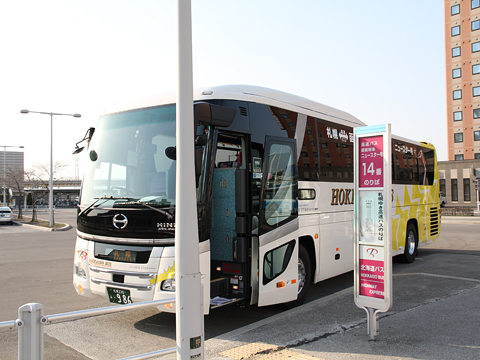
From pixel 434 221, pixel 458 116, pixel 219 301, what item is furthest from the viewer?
pixel 458 116

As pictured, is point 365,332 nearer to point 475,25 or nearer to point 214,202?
point 214,202

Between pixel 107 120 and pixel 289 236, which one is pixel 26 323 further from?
pixel 289 236

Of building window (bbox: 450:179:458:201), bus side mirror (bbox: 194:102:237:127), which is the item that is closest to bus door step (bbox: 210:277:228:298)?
bus side mirror (bbox: 194:102:237:127)

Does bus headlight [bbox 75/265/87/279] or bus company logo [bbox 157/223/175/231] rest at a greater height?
bus company logo [bbox 157/223/175/231]

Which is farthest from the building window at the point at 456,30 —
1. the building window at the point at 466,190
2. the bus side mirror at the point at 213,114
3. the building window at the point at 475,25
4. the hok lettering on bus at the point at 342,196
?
the bus side mirror at the point at 213,114

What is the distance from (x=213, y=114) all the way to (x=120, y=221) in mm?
1932

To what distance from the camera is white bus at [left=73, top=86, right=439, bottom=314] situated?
5.52 meters

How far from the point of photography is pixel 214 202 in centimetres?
626

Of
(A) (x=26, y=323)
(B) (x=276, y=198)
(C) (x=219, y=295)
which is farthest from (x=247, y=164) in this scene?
(A) (x=26, y=323)

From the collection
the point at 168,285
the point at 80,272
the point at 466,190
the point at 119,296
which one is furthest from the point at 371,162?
the point at 466,190

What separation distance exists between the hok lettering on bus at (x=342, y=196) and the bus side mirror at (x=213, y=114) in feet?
11.2

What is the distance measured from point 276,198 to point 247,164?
30.8 inches

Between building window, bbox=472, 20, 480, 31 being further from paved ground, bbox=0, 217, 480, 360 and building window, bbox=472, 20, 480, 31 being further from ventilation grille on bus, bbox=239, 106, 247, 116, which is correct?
ventilation grille on bus, bbox=239, 106, 247, 116

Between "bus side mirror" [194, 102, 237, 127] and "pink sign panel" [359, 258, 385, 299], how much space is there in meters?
2.53
